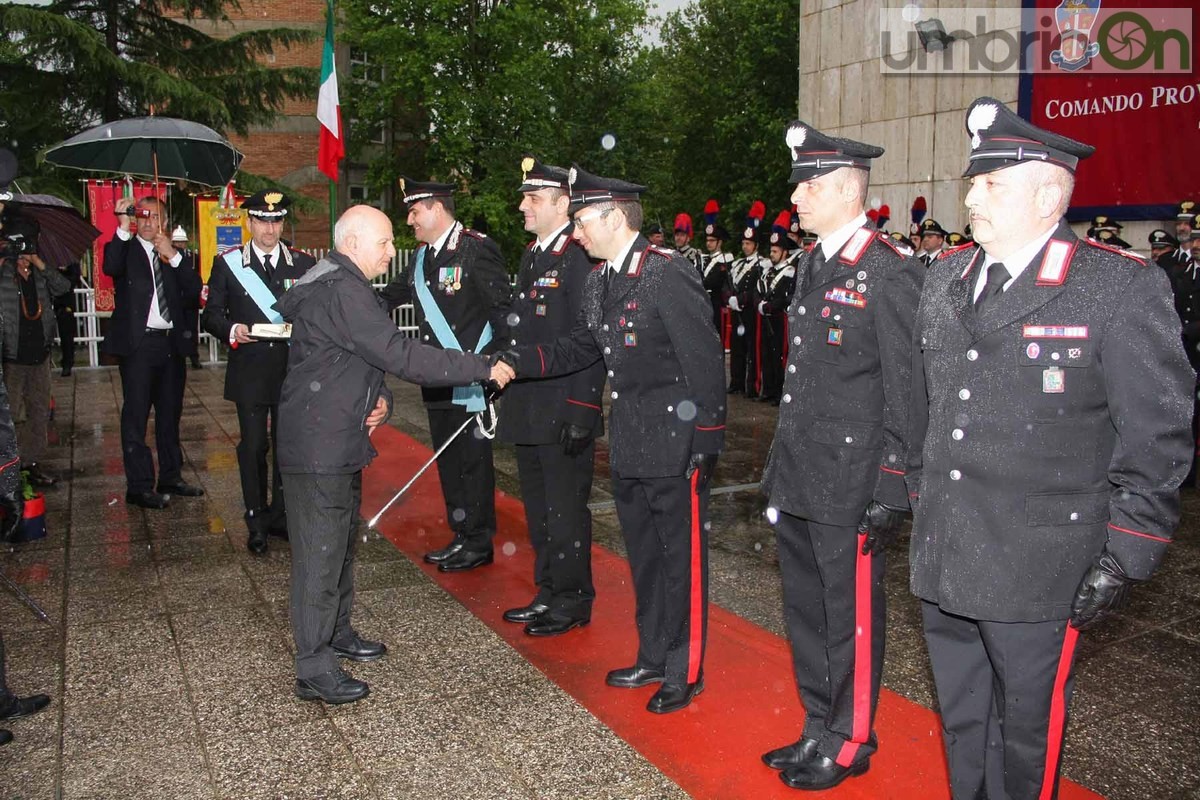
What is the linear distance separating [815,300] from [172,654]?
11.0 ft

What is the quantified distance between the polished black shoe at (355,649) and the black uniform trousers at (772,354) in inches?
346

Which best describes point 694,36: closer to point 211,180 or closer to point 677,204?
point 677,204

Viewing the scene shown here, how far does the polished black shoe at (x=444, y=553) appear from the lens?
20.3ft

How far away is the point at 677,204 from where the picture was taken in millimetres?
46219

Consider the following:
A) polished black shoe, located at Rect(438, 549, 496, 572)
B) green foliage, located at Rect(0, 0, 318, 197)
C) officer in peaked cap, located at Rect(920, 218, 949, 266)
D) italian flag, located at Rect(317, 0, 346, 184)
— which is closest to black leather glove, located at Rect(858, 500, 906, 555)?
polished black shoe, located at Rect(438, 549, 496, 572)

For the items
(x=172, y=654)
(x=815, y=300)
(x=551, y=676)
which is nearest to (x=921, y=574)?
(x=815, y=300)

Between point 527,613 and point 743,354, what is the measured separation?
927cm

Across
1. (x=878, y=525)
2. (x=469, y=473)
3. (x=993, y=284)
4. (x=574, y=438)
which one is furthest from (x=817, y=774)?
(x=469, y=473)

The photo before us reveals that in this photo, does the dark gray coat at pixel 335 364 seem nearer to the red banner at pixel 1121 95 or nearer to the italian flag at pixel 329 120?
the italian flag at pixel 329 120

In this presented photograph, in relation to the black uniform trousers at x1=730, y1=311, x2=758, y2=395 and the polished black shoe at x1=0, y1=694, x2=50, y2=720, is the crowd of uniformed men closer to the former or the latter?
the polished black shoe at x1=0, y1=694, x2=50, y2=720

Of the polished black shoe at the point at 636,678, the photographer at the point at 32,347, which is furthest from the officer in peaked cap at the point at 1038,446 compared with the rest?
the photographer at the point at 32,347

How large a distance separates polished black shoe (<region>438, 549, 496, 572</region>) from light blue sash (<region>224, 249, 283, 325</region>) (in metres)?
1.85

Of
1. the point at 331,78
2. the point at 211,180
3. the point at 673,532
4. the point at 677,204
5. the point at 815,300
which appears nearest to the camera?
the point at 815,300

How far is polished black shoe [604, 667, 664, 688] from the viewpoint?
439 centimetres
